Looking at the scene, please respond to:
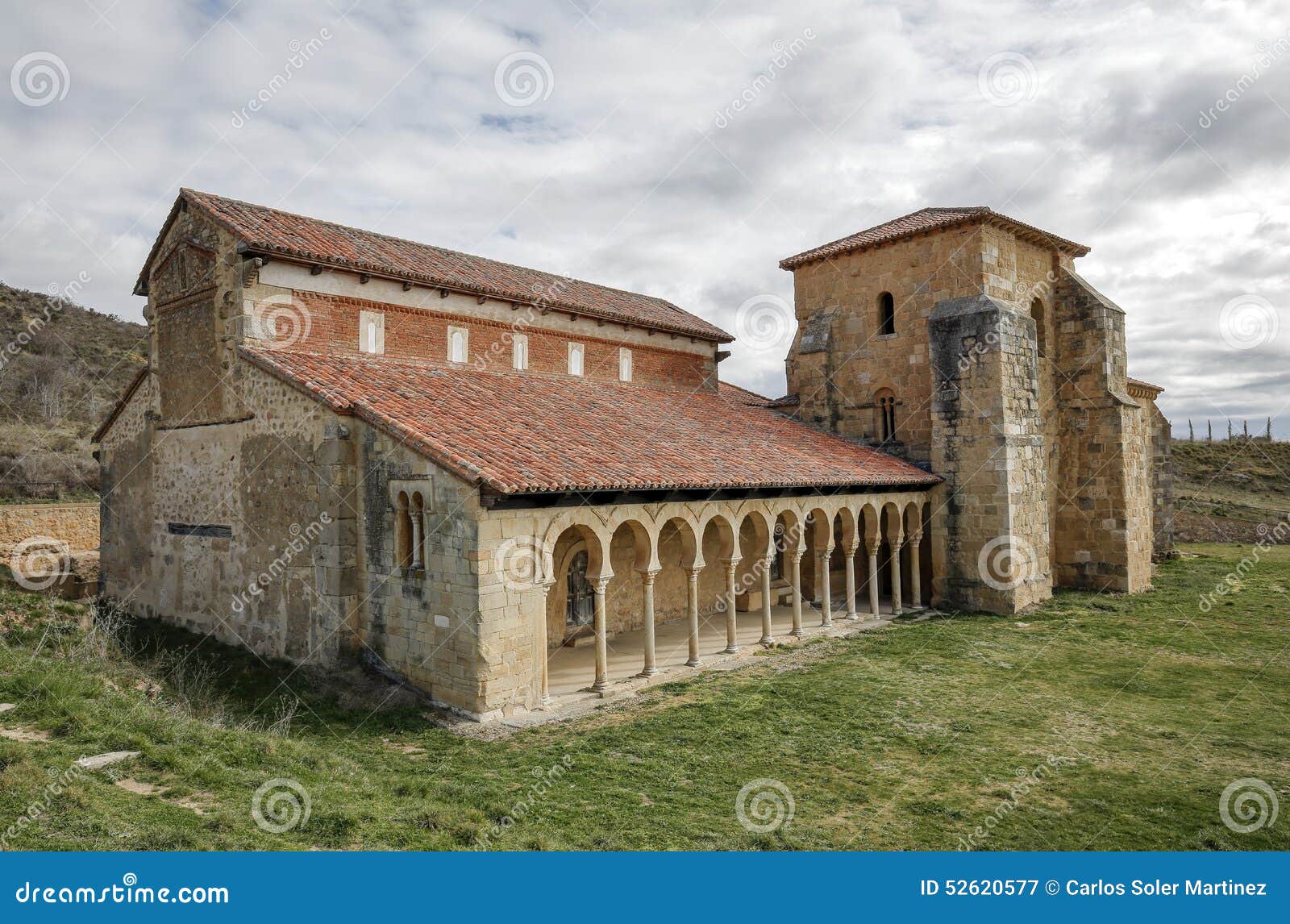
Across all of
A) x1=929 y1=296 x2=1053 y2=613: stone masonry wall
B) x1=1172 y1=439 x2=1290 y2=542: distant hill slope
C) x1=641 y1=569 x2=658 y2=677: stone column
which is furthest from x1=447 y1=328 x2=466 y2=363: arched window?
x1=1172 y1=439 x2=1290 y2=542: distant hill slope

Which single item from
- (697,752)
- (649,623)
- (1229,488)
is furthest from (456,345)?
(1229,488)

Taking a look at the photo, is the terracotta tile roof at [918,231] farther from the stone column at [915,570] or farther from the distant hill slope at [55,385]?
the distant hill slope at [55,385]

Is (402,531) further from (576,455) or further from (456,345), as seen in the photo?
(456,345)

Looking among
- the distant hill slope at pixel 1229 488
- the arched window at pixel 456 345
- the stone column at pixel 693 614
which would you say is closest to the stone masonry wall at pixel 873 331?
the stone column at pixel 693 614

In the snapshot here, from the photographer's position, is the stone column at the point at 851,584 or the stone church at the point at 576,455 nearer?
the stone church at the point at 576,455

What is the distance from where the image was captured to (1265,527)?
111ft

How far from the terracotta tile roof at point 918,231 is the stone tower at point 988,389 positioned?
0.18 feet

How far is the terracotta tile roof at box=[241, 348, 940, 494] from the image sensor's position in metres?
10.7

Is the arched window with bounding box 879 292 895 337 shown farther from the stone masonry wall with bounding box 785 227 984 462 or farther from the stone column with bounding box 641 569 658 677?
the stone column with bounding box 641 569 658 677

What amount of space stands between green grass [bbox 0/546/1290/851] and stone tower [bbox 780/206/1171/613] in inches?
184

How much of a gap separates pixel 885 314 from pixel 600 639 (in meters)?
13.3

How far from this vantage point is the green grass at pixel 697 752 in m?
6.48

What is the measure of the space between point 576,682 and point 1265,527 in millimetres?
35729

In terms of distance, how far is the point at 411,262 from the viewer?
15.6 m
